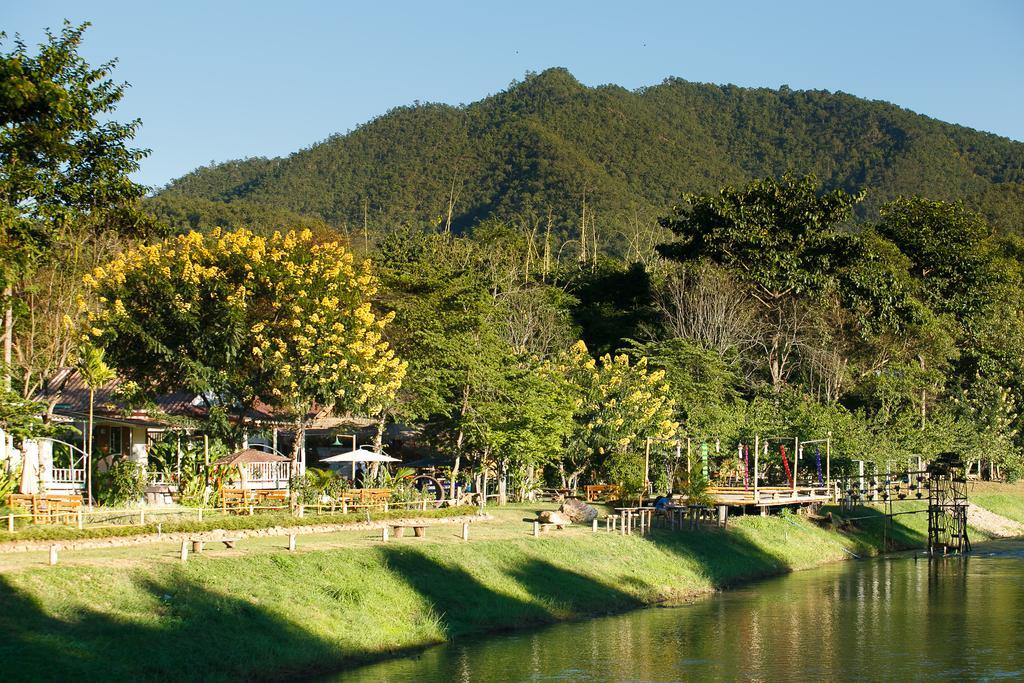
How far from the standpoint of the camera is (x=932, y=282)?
3258 inches

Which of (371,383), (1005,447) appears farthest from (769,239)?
(371,383)

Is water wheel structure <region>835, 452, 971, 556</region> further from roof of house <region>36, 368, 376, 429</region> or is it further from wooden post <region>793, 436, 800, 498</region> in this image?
roof of house <region>36, 368, 376, 429</region>

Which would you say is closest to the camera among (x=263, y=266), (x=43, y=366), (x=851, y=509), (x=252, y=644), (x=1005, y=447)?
(x=252, y=644)

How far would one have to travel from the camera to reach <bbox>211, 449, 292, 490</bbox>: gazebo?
45969mm

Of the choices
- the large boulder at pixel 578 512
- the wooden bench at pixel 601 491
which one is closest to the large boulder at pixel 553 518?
the large boulder at pixel 578 512

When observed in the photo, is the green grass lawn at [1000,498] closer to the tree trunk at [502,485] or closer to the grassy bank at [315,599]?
the tree trunk at [502,485]

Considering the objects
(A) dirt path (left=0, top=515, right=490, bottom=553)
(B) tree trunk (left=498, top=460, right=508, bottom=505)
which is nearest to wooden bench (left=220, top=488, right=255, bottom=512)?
(A) dirt path (left=0, top=515, right=490, bottom=553)

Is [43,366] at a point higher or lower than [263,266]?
lower

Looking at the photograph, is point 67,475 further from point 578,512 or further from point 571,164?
point 571,164

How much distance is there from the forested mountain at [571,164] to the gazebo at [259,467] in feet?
231

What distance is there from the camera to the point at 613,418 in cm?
5497

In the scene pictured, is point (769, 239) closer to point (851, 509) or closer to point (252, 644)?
point (851, 509)

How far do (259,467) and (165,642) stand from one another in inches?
1082

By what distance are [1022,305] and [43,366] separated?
70.8 meters
